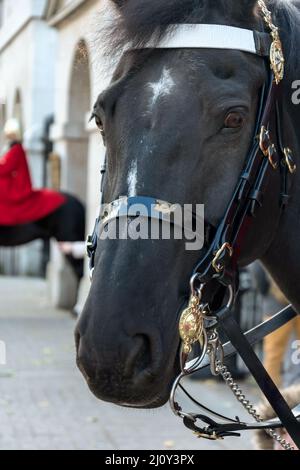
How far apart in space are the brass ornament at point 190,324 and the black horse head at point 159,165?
25 mm

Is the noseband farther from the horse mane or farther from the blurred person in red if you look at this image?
the blurred person in red

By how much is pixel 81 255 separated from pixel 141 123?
9064 millimetres

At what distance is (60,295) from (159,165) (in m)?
10.5

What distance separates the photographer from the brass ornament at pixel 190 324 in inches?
82.0

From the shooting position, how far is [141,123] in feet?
7.07

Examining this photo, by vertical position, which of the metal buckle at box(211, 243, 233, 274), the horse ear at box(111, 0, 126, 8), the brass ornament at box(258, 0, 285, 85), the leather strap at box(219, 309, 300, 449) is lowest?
the leather strap at box(219, 309, 300, 449)

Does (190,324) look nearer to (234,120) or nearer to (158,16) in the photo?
(234,120)

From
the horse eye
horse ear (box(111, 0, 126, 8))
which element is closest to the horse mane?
horse ear (box(111, 0, 126, 8))

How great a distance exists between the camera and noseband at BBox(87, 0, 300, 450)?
7.04 ft

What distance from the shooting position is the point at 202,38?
226 centimetres

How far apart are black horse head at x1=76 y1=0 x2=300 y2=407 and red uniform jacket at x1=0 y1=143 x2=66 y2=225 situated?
8.71 metres

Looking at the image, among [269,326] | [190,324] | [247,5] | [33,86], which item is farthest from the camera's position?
[33,86]

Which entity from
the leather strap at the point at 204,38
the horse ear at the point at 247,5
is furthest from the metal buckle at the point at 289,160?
the horse ear at the point at 247,5

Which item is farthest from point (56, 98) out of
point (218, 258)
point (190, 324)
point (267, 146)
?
point (190, 324)
